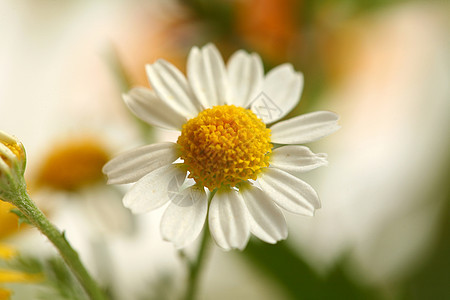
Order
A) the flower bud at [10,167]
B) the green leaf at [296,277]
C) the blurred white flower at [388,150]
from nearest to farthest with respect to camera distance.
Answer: the flower bud at [10,167], the green leaf at [296,277], the blurred white flower at [388,150]

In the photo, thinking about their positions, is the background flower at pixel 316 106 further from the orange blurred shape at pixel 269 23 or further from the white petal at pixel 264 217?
the white petal at pixel 264 217

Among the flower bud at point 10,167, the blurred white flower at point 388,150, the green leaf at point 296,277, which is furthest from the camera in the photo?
the blurred white flower at point 388,150

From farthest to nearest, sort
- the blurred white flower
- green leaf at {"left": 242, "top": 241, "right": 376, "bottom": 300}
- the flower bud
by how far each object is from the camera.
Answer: the blurred white flower
green leaf at {"left": 242, "top": 241, "right": 376, "bottom": 300}
the flower bud

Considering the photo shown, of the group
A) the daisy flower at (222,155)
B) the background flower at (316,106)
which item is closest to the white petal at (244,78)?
the daisy flower at (222,155)

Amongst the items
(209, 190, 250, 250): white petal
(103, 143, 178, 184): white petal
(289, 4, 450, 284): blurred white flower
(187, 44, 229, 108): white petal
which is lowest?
(289, 4, 450, 284): blurred white flower

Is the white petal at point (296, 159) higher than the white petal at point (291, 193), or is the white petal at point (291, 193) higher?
the white petal at point (296, 159)

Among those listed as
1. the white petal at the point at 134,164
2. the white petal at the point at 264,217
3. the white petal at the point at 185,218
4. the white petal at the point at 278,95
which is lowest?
the white petal at the point at 264,217

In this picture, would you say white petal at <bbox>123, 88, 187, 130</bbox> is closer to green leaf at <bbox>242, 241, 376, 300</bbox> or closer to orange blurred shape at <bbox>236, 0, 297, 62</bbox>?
green leaf at <bbox>242, 241, 376, 300</bbox>

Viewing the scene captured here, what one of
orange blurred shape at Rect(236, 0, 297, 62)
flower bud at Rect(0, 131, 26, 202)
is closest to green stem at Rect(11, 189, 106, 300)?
flower bud at Rect(0, 131, 26, 202)
